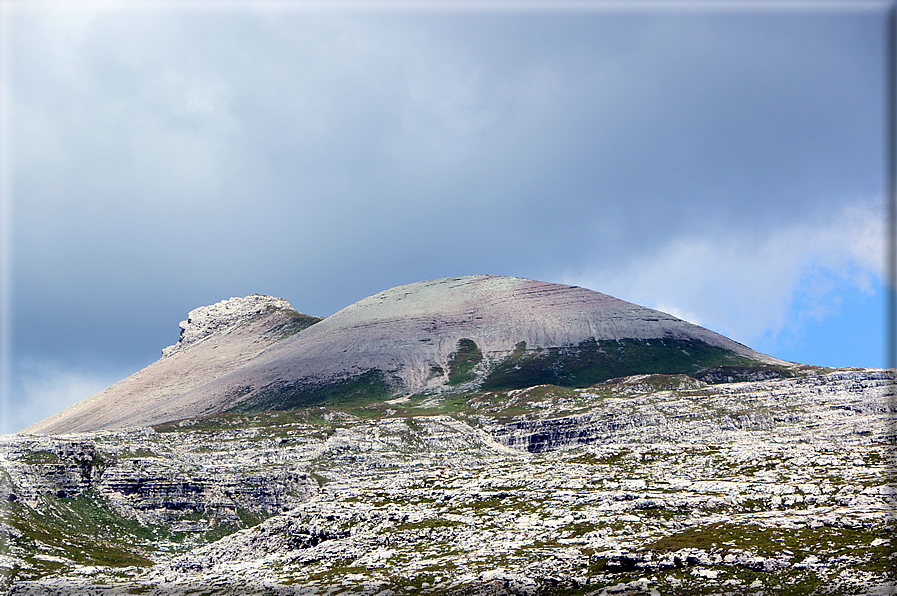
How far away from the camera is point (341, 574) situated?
481 feet

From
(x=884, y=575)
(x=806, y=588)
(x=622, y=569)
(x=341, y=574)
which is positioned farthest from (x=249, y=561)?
(x=884, y=575)

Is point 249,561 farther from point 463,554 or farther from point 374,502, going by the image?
point 463,554

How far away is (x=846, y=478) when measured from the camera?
16362 cm

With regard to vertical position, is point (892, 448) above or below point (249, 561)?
above

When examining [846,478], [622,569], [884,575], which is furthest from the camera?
[846,478]

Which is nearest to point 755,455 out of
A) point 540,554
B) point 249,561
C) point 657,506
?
point 657,506

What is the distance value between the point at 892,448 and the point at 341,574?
13019cm

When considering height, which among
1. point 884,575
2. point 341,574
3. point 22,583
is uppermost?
point 884,575

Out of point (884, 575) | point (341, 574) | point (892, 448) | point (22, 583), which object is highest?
point (892, 448)

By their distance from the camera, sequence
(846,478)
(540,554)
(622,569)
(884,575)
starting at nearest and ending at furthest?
(884,575)
(622,569)
(540,554)
(846,478)

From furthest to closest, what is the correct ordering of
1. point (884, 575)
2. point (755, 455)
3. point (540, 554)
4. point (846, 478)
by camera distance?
point (755, 455)
point (846, 478)
point (540, 554)
point (884, 575)

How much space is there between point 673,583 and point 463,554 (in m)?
44.3

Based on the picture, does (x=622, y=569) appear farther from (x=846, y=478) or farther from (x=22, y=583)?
(x=22, y=583)

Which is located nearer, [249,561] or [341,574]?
[341,574]
